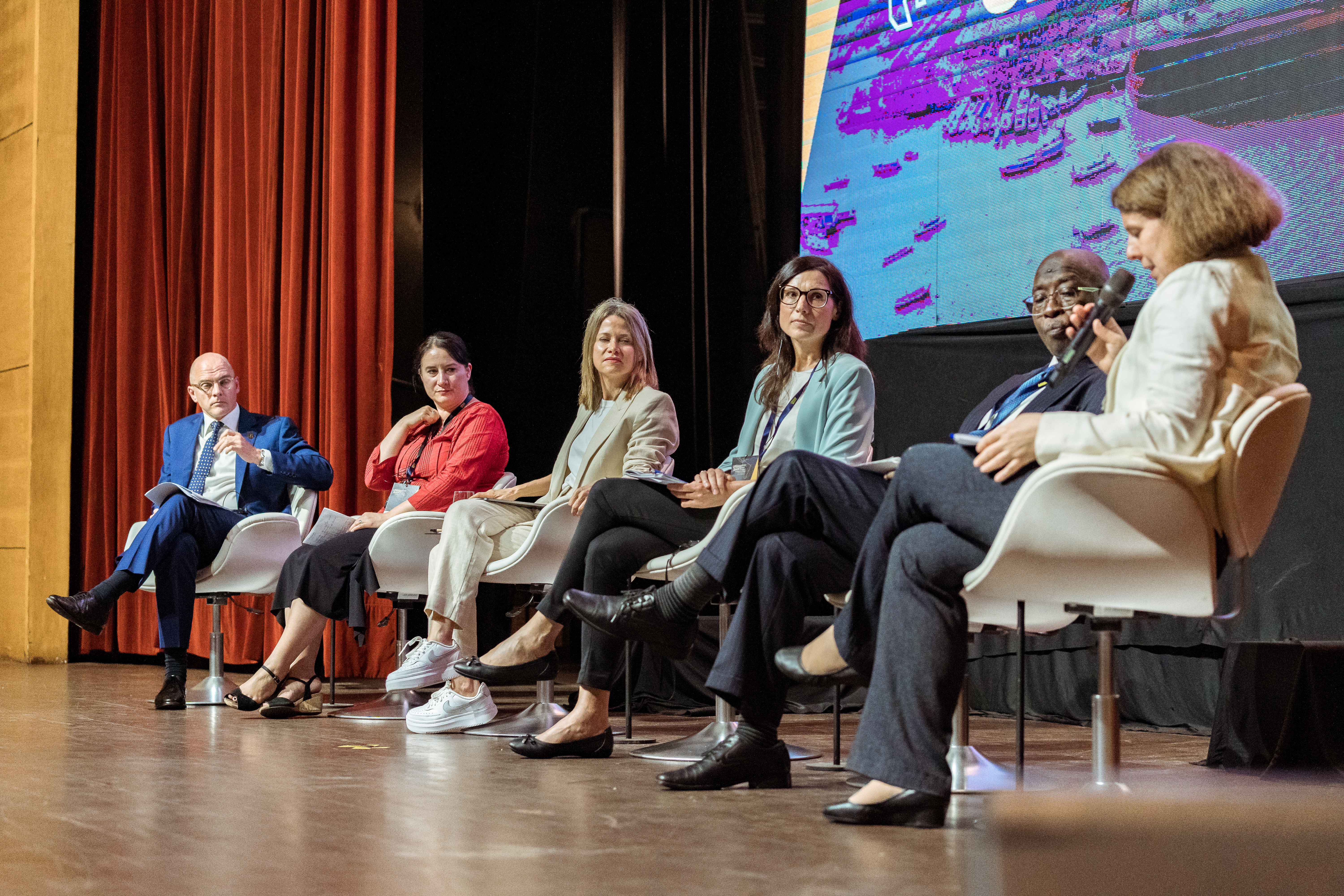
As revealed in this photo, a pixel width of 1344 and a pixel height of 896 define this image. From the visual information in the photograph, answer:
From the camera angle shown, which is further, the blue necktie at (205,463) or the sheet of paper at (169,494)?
the blue necktie at (205,463)

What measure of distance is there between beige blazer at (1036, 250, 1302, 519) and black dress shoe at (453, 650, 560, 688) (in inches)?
60.4

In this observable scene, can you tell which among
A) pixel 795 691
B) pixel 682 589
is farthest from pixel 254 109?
pixel 682 589

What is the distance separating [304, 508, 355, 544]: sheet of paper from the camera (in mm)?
4082

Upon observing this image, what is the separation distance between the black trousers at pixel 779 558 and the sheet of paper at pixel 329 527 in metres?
2.04

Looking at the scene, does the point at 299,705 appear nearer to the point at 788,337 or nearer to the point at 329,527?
the point at 329,527

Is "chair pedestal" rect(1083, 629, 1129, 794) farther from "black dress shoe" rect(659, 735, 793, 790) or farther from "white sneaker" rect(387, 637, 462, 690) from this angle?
"white sneaker" rect(387, 637, 462, 690)

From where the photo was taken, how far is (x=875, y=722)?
1952 millimetres

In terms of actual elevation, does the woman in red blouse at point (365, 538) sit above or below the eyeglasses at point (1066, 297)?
below

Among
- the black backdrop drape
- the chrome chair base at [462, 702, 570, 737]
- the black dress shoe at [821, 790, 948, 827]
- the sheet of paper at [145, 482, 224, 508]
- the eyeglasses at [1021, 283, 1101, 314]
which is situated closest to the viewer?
the black dress shoe at [821, 790, 948, 827]

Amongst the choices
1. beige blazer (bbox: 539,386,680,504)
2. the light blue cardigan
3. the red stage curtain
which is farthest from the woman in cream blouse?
the red stage curtain

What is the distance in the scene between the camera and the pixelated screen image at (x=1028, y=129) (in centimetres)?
332

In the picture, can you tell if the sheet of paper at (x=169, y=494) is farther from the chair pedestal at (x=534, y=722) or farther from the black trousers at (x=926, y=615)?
the black trousers at (x=926, y=615)

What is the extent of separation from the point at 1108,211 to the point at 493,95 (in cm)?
269

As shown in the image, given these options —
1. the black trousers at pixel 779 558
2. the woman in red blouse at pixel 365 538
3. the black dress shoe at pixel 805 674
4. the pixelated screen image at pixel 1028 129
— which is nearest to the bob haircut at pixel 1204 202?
the black trousers at pixel 779 558
